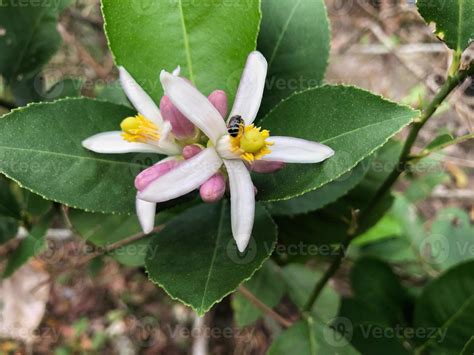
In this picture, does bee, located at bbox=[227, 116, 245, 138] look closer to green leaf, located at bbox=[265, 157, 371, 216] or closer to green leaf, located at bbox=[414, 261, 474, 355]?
green leaf, located at bbox=[265, 157, 371, 216]

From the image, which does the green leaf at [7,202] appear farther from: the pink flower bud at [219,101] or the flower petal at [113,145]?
the pink flower bud at [219,101]

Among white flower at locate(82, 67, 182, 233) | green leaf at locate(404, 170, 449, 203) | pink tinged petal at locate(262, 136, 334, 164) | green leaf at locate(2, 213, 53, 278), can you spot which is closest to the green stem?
pink tinged petal at locate(262, 136, 334, 164)

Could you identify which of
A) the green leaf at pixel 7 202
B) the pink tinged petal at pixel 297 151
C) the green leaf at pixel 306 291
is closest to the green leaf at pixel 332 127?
the pink tinged petal at pixel 297 151

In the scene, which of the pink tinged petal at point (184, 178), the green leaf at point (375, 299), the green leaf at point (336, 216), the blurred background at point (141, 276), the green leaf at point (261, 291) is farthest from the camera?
the blurred background at point (141, 276)

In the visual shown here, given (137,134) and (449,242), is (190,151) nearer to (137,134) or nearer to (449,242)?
(137,134)

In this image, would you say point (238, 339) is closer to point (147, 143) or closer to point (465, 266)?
point (465, 266)

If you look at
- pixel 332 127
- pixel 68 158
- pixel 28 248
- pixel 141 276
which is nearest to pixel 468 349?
pixel 332 127
